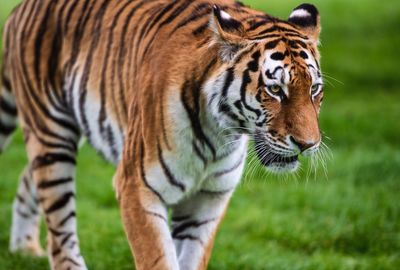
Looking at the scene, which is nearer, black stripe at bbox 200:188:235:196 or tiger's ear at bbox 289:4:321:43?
tiger's ear at bbox 289:4:321:43

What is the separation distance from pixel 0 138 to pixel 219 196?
185 cm

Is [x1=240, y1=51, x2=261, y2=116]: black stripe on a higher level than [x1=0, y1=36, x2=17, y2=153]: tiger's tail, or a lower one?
higher

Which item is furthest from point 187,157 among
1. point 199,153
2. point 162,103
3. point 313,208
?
point 313,208

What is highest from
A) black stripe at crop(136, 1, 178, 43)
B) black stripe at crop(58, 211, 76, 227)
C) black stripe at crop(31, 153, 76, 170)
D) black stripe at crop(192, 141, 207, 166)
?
black stripe at crop(136, 1, 178, 43)

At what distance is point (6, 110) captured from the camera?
585 centimetres

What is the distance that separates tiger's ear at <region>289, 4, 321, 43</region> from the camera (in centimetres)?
428

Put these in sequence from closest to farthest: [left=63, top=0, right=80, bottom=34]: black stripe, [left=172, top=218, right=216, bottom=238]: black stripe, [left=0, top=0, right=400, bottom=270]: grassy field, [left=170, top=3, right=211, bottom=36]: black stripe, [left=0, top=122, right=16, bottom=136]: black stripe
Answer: [left=170, top=3, right=211, bottom=36]: black stripe → [left=172, top=218, right=216, bottom=238]: black stripe → [left=63, top=0, right=80, bottom=34]: black stripe → [left=0, top=122, right=16, bottom=136]: black stripe → [left=0, top=0, right=400, bottom=270]: grassy field

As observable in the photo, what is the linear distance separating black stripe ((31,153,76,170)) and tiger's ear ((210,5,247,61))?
159 cm

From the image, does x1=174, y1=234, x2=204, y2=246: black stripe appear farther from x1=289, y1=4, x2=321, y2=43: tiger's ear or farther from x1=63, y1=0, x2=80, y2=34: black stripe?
x1=63, y1=0, x2=80, y2=34: black stripe

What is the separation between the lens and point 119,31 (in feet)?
16.4

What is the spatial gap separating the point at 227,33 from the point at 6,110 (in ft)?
7.47

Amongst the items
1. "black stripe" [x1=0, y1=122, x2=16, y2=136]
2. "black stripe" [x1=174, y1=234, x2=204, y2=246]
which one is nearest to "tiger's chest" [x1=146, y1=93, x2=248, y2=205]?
"black stripe" [x1=174, y1=234, x2=204, y2=246]

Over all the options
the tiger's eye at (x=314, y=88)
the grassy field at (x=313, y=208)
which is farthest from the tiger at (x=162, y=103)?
the grassy field at (x=313, y=208)

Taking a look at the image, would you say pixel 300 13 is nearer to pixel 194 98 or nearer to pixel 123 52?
pixel 194 98
